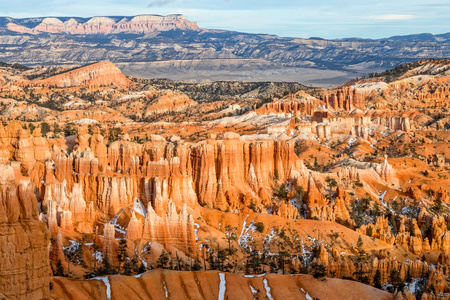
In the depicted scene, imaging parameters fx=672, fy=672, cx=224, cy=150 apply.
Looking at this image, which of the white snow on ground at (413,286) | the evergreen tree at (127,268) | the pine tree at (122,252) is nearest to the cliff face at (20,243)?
the evergreen tree at (127,268)

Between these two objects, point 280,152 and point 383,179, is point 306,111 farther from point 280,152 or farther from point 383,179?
point 280,152

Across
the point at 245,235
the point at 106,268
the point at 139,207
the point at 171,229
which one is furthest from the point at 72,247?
the point at 245,235

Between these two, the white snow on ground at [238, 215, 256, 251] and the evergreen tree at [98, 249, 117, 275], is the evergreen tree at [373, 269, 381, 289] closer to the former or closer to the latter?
the white snow on ground at [238, 215, 256, 251]

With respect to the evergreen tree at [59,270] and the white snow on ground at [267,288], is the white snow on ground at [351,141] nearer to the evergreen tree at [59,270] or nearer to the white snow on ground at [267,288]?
the white snow on ground at [267,288]

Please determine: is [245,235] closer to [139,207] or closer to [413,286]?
[139,207]

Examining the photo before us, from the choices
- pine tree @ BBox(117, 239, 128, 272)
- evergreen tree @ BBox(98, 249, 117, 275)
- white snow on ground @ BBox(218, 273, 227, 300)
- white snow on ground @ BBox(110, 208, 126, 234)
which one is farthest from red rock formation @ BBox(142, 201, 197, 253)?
white snow on ground @ BBox(218, 273, 227, 300)

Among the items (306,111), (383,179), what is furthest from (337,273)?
(306,111)
